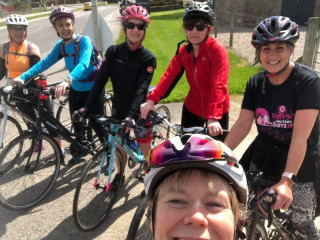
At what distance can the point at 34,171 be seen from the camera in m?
4.21

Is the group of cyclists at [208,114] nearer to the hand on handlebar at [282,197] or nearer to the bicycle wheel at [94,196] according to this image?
the hand on handlebar at [282,197]

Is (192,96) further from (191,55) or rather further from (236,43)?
(236,43)

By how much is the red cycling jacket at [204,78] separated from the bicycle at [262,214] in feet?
2.45

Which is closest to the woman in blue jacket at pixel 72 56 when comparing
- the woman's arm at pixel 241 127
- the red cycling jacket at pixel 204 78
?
the red cycling jacket at pixel 204 78

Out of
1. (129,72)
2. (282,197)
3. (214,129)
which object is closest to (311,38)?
(129,72)

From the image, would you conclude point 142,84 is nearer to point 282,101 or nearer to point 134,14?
point 134,14

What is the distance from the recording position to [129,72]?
11.6 feet

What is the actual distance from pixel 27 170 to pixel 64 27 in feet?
6.81

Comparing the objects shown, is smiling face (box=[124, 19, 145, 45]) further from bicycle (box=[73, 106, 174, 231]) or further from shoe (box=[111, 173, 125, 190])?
shoe (box=[111, 173, 125, 190])

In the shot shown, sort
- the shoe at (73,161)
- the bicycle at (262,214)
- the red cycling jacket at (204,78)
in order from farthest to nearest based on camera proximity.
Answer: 1. the shoe at (73,161)
2. the red cycling jacket at (204,78)
3. the bicycle at (262,214)

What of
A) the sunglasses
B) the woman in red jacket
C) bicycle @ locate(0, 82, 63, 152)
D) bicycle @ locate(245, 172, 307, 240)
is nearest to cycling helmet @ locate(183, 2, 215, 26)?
the woman in red jacket

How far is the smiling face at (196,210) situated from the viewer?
1219 mm

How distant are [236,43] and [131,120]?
11.8 metres

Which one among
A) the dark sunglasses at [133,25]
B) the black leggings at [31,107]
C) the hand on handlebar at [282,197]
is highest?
the dark sunglasses at [133,25]
